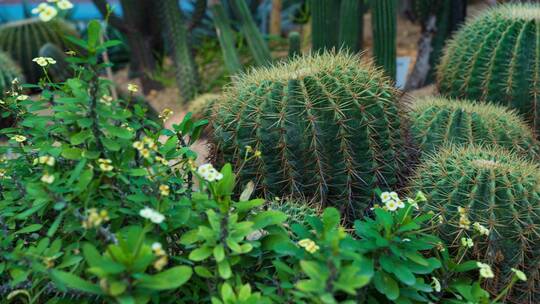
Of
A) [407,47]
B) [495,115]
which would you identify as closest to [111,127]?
[495,115]

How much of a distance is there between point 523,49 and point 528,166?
46.0 inches

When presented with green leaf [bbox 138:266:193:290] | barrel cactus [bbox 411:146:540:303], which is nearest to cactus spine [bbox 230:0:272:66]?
barrel cactus [bbox 411:146:540:303]

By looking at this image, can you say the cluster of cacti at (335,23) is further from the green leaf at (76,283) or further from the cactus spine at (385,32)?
the green leaf at (76,283)

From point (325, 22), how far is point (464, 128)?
146 centimetres

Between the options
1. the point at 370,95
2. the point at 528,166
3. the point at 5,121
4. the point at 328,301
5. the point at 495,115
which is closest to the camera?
the point at 328,301

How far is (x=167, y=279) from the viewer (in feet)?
4.19

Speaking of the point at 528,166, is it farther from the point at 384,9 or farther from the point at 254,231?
the point at 384,9

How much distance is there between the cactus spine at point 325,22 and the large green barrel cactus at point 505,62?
2.88 ft

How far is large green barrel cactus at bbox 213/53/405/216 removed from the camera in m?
2.11

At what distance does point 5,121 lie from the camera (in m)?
4.81

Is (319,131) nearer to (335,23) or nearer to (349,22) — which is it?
(349,22)

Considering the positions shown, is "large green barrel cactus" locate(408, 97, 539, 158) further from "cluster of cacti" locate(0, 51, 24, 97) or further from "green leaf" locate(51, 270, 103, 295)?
"cluster of cacti" locate(0, 51, 24, 97)

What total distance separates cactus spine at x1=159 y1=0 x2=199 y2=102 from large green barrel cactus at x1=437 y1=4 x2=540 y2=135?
93.2 inches

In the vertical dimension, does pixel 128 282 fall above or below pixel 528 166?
above
